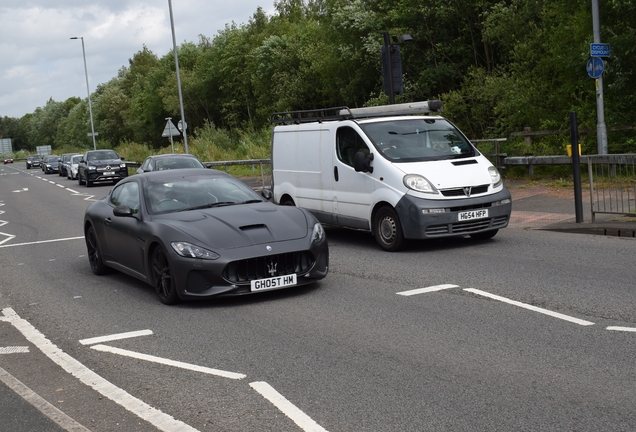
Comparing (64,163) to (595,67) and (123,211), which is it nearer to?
(595,67)

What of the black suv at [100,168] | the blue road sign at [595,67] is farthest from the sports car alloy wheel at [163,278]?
the black suv at [100,168]

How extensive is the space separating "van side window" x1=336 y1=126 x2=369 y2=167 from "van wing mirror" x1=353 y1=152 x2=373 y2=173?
12.0 inches

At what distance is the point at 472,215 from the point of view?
37.1ft

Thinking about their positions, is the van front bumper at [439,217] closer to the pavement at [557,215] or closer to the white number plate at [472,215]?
the white number plate at [472,215]

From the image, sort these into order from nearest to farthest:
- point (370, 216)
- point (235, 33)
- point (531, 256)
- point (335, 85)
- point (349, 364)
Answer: point (349, 364) → point (531, 256) → point (370, 216) → point (335, 85) → point (235, 33)

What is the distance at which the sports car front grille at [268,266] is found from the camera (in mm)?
8266

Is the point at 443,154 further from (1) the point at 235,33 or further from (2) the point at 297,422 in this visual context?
(1) the point at 235,33

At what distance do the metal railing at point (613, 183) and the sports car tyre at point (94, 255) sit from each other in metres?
7.46

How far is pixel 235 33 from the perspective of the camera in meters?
73.3

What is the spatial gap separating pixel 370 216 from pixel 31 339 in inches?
228

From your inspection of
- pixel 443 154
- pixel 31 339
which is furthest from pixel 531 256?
pixel 31 339

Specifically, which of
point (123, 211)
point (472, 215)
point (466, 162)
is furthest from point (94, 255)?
point (466, 162)

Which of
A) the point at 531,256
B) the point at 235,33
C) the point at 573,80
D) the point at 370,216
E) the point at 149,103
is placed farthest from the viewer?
the point at 149,103

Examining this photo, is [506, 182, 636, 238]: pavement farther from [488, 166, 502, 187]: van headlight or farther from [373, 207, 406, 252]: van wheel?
[373, 207, 406, 252]: van wheel
